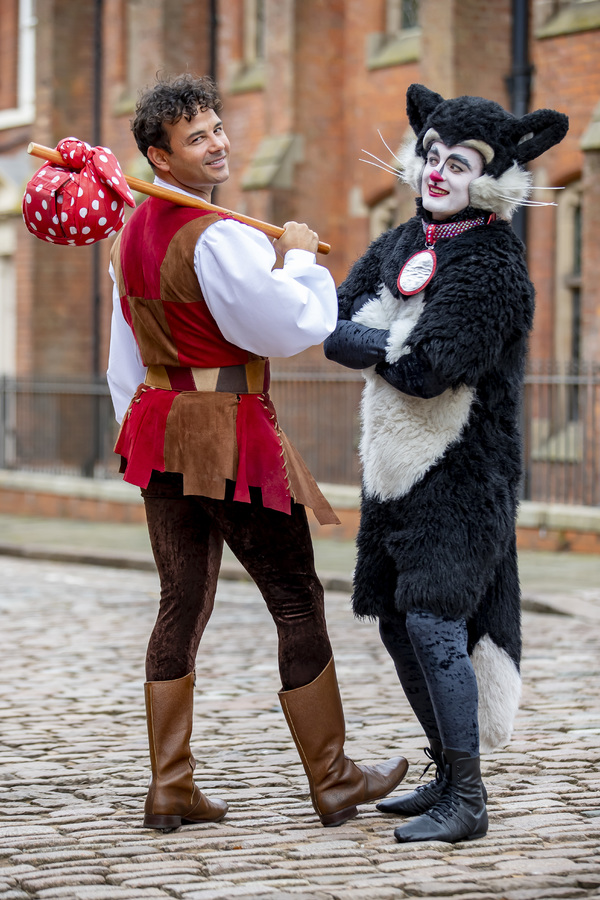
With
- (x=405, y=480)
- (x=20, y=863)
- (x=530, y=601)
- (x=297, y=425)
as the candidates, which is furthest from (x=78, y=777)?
(x=297, y=425)

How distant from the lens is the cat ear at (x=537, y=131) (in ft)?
13.4

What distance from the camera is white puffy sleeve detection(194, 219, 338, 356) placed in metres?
3.92

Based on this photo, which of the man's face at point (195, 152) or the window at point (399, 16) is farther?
the window at point (399, 16)

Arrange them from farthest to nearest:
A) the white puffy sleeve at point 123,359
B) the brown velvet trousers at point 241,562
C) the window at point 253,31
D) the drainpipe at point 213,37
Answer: the drainpipe at point 213,37 → the window at point 253,31 → the white puffy sleeve at point 123,359 → the brown velvet trousers at point 241,562

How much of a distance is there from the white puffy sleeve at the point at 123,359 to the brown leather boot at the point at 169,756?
0.85 m

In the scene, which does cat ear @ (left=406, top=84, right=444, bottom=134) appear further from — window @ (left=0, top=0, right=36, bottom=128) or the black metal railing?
window @ (left=0, top=0, right=36, bottom=128)

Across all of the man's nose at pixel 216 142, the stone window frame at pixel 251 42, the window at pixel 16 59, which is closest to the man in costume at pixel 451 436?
the man's nose at pixel 216 142

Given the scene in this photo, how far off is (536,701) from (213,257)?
3293 mm

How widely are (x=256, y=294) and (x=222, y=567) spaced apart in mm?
8446

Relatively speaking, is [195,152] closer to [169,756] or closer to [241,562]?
[241,562]

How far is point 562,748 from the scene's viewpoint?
542 cm

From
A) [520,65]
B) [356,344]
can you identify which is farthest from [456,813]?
[520,65]

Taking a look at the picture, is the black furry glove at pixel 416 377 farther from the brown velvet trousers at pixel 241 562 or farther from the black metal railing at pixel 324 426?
the black metal railing at pixel 324 426

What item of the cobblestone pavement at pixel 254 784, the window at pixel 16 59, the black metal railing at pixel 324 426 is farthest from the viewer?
the window at pixel 16 59
